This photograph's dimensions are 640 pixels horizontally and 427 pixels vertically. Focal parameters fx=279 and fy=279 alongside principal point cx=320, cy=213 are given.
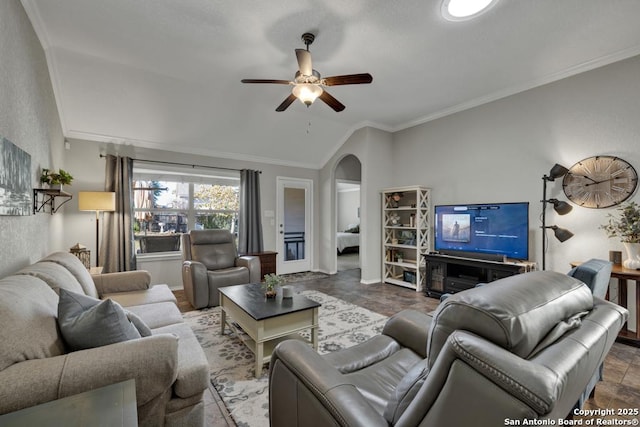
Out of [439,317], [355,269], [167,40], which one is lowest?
[355,269]

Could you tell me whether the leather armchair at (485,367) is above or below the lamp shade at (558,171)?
below

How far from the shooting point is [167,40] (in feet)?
9.05

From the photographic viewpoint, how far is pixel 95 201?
11.5 ft

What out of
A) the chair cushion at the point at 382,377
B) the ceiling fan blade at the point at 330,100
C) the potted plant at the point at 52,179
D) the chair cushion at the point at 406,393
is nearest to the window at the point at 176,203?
the potted plant at the point at 52,179

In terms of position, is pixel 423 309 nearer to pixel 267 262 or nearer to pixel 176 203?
A: pixel 267 262

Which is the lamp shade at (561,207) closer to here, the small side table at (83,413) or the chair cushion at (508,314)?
the chair cushion at (508,314)

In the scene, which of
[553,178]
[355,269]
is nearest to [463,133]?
[553,178]

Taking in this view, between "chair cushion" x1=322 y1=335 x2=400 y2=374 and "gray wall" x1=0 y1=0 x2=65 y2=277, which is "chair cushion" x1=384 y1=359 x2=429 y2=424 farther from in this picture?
"gray wall" x1=0 y1=0 x2=65 y2=277

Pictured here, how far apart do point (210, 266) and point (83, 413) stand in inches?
131

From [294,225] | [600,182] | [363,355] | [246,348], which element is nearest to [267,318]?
[246,348]

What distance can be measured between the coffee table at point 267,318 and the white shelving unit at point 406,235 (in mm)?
2701

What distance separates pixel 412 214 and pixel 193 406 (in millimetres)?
4245

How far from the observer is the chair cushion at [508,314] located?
702 mm

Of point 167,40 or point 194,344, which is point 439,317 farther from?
point 167,40
